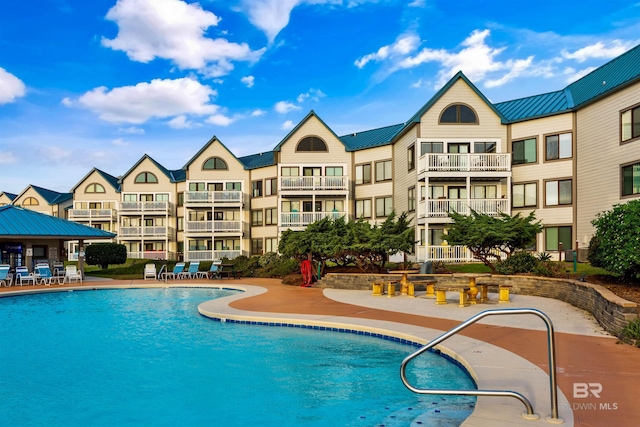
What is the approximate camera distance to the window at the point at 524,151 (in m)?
29.1

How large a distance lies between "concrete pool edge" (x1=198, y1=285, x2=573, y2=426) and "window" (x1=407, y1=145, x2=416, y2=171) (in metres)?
18.4

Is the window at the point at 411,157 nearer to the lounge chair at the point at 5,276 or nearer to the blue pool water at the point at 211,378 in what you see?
the blue pool water at the point at 211,378

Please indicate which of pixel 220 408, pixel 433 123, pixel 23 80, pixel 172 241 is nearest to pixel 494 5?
pixel 433 123

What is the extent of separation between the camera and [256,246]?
4241cm

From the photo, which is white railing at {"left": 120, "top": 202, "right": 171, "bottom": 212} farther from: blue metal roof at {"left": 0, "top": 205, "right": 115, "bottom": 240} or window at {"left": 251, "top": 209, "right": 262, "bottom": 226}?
blue metal roof at {"left": 0, "top": 205, "right": 115, "bottom": 240}

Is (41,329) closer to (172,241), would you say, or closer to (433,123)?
(433,123)

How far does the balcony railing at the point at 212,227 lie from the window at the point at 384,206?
12827mm

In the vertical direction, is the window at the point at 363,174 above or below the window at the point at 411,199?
above

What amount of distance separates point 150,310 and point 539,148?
2386 cm

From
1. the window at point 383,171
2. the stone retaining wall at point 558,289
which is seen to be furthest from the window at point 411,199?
the stone retaining wall at point 558,289

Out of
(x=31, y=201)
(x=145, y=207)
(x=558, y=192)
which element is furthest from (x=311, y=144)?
(x=31, y=201)

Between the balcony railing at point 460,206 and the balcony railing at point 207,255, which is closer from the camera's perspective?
the balcony railing at point 460,206

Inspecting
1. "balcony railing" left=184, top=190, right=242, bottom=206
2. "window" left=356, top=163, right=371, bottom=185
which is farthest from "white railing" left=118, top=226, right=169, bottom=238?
"window" left=356, top=163, right=371, bottom=185

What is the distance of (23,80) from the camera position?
30344 mm
